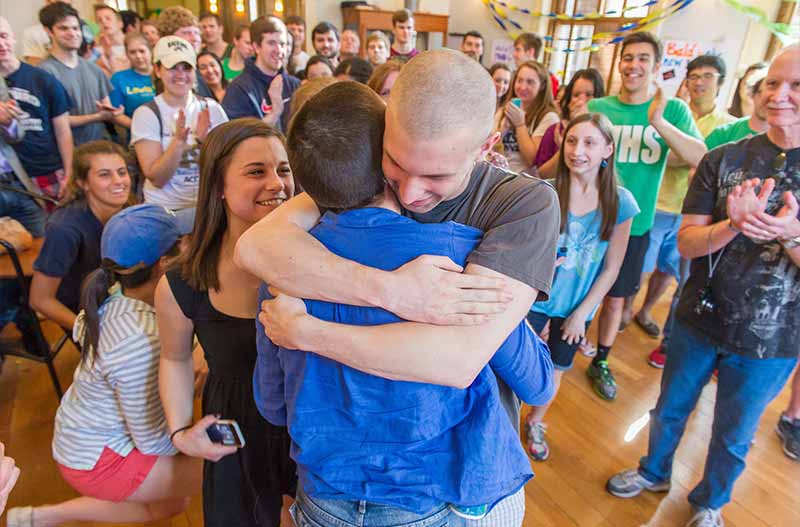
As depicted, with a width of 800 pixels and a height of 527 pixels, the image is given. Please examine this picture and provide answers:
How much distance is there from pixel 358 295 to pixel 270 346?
0.28 metres

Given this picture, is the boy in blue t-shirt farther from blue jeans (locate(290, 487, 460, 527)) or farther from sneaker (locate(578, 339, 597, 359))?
sneaker (locate(578, 339, 597, 359))

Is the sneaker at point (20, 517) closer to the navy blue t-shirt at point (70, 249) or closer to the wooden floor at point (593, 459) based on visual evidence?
the wooden floor at point (593, 459)

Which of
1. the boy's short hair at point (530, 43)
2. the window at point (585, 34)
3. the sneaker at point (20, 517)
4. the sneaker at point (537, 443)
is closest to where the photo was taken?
the sneaker at point (20, 517)

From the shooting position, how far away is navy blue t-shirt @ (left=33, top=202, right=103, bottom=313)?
6.34ft

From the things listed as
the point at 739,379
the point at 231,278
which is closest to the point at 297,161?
the point at 231,278

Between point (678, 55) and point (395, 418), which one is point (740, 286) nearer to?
point (395, 418)

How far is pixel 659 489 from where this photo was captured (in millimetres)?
1920

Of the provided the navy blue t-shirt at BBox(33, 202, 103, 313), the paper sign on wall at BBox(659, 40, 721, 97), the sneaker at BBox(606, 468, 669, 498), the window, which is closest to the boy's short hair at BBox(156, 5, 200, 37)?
the navy blue t-shirt at BBox(33, 202, 103, 313)

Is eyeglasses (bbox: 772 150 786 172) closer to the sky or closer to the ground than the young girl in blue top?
closer to the sky

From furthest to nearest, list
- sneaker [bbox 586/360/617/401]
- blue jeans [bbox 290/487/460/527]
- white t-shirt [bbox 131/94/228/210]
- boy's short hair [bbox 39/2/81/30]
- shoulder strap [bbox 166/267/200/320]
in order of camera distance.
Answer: boy's short hair [bbox 39/2/81/30]
sneaker [bbox 586/360/617/401]
white t-shirt [bbox 131/94/228/210]
shoulder strap [bbox 166/267/200/320]
blue jeans [bbox 290/487/460/527]

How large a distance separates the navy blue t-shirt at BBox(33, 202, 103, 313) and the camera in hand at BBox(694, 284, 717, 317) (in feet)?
7.74

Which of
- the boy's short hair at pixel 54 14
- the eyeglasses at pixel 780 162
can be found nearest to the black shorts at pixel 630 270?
the eyeglasses at pixel 780 162

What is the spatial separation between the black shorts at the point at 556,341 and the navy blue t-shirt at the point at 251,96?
184 centimetres

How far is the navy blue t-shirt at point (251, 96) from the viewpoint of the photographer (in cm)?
283
